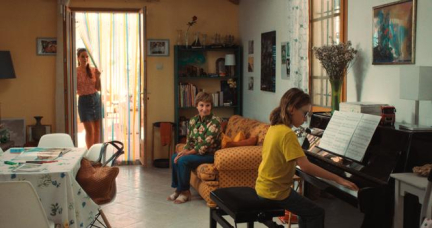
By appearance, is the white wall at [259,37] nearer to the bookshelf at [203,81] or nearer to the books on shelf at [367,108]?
the bookshelf at [203,81]

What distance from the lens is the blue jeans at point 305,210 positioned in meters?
3.41

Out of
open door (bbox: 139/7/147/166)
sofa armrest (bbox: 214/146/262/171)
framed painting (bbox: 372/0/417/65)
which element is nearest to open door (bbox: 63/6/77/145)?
open door (bbox: 139/7/147/166)

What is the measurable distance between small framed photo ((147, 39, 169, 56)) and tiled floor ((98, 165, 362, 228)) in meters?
1.94

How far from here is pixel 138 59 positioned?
8.15m

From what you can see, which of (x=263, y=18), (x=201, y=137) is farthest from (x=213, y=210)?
(x=263, y=18)

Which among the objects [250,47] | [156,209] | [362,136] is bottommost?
[156,209]

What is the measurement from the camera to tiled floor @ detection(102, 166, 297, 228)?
5180 mm

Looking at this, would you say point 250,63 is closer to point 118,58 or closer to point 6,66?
point 118,58

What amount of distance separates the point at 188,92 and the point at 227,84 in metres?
0.61

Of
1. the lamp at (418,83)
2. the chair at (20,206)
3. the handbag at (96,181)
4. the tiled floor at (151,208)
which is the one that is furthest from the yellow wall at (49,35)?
the lamp at (418,83)

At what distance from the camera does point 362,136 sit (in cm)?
359

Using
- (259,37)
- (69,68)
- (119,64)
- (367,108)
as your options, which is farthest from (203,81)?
(367,108)

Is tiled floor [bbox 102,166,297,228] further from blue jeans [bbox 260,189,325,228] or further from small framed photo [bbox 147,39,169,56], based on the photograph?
small framed photo [bbox 147,39,169,56]

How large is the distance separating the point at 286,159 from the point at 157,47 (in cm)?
505
